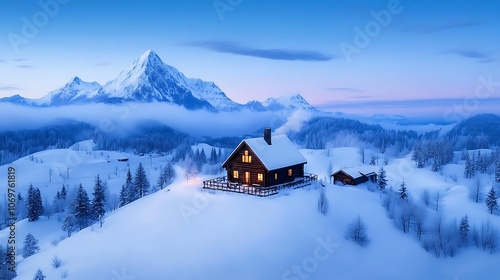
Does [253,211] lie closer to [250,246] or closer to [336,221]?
[250,246]

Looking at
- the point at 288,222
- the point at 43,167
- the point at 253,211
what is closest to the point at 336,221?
the point at 288,222

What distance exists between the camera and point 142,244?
1448 inches

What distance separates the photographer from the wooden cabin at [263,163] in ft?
154

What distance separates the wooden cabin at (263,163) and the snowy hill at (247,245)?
369 centimetres

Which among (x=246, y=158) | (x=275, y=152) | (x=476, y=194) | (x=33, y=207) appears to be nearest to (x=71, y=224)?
(x=33, y=207)

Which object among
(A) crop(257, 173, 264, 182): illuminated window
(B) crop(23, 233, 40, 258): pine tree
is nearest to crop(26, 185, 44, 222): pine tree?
(B) crop(23, 233, 40, 258): pine tree

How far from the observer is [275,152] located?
4991 centimetres

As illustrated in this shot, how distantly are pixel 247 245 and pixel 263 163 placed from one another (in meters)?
12.9

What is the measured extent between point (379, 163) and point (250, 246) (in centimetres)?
9458

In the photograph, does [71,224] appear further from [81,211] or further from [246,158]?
[246,158]

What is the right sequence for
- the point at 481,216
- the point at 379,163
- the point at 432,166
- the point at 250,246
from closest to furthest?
the point at 250,246 < the point at 481,216 < the point at 432,166 < the point at 379,163

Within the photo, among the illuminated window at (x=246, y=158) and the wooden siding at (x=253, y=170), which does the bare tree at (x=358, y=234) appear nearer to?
the wooden siding at (x=253, y=170)

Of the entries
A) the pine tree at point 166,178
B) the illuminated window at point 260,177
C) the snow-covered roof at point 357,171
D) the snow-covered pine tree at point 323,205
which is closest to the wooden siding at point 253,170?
the illuminated window at point 260,177

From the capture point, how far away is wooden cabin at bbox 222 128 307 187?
4700 cm
